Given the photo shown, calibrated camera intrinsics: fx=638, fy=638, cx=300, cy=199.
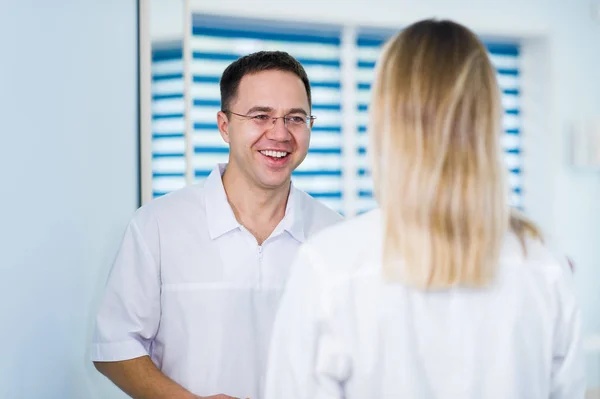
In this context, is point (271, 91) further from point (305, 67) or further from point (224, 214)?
point (305, 67)

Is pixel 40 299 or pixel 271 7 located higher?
pixel 271 7

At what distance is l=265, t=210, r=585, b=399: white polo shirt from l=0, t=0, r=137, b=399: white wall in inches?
20.3

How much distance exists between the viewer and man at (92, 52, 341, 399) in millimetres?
1352

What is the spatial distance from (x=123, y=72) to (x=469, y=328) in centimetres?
127

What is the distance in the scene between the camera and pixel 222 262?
1443 millimetres

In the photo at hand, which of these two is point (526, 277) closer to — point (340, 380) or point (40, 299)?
point (340, 380)

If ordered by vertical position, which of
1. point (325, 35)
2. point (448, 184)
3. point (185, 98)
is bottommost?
point (448, 184)

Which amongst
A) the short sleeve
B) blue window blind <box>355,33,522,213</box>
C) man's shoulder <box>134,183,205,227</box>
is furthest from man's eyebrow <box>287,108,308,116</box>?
blue window blind <box>355,33,522,213</box>

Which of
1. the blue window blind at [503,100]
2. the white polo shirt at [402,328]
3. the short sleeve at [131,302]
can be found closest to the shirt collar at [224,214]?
the short sleeve at [131,302]

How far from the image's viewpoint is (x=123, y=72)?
176 cm

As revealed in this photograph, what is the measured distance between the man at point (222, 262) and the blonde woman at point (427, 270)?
21.5 inches

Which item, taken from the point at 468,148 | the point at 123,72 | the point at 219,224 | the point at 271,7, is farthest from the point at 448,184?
the point at 271,7

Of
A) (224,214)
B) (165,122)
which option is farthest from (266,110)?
(165,122)

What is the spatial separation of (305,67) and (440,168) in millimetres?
2643
